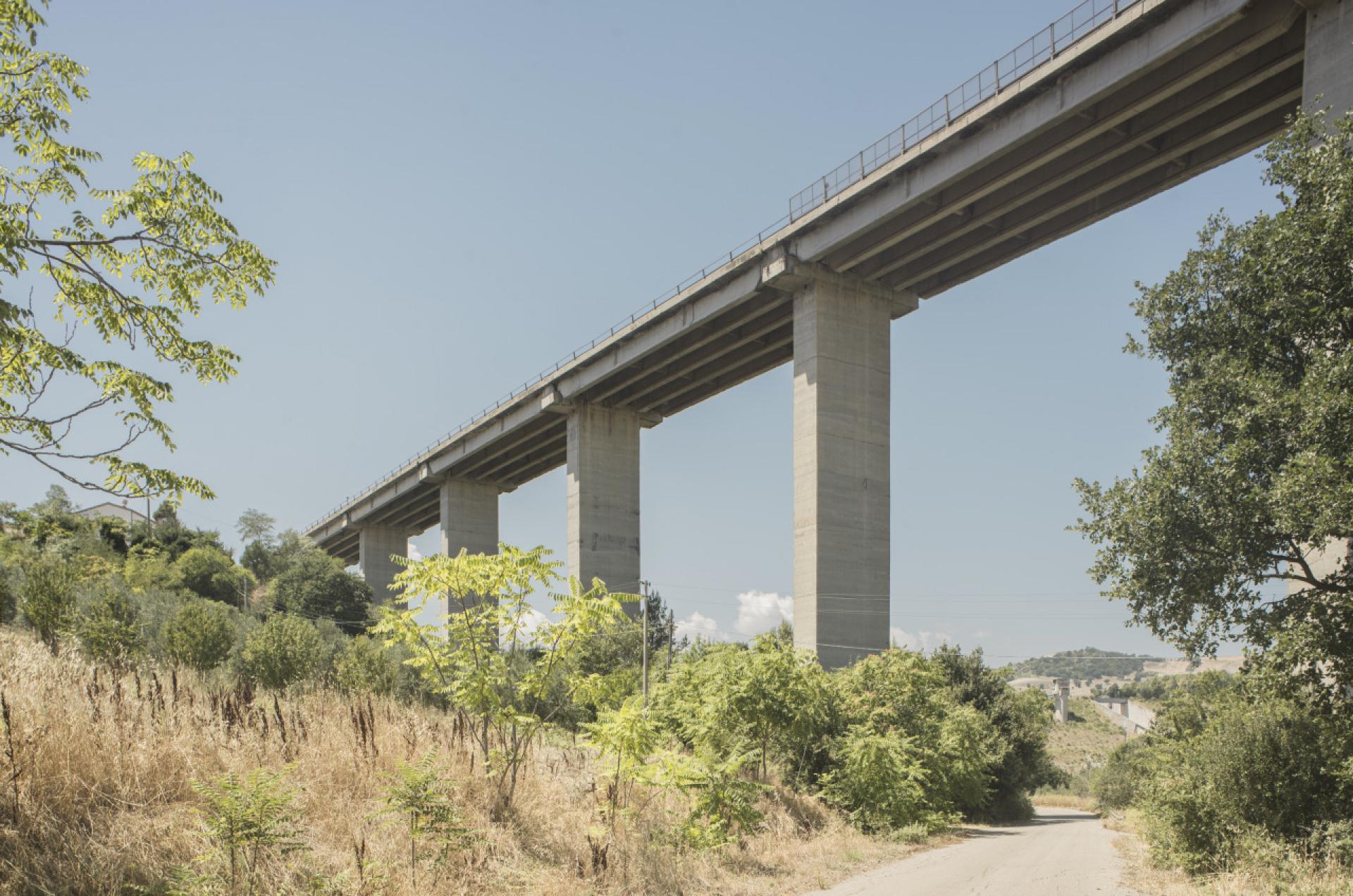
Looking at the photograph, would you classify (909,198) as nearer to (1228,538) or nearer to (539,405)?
(1228,538)

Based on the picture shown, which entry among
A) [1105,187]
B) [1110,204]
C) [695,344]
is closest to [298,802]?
[1105,187]

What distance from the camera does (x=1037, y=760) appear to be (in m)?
48.7

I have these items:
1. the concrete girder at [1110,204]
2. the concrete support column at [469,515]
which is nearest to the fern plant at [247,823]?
the concrete girder at [1110,204]

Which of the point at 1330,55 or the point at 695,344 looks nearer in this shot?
the point at 1330,55

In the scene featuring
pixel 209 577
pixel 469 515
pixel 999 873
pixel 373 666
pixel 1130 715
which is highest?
pixel 469 515

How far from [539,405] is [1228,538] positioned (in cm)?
4610

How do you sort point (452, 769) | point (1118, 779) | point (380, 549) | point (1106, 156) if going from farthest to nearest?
1. point (380, 549)
2. point (1118, 779)
3. point (1106, 156)
4. point (452, 769)

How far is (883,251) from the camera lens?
36969mm

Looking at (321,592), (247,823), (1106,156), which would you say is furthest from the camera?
(321,592)

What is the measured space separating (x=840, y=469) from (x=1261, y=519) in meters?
22.5

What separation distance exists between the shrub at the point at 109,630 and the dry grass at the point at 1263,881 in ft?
47.6

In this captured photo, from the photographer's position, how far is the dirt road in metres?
12.3

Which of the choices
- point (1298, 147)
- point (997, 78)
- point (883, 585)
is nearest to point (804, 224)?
point (997, 78)

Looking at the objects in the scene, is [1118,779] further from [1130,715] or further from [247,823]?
[1130,715]
